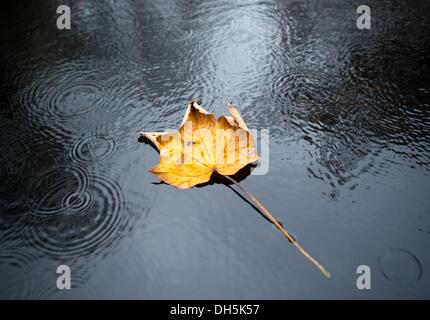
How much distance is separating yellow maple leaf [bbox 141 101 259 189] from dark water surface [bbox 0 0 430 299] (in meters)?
0.07

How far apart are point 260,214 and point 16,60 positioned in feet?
6.09

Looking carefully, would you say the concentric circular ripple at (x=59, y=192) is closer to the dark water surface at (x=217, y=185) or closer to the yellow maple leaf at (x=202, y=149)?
the dark water surface at (x=217, y=185)

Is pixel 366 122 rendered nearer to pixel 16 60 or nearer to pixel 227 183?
pixel 227 183

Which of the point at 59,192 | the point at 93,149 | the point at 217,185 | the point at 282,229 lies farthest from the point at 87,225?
the point at 282,229

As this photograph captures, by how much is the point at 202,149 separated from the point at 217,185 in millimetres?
168

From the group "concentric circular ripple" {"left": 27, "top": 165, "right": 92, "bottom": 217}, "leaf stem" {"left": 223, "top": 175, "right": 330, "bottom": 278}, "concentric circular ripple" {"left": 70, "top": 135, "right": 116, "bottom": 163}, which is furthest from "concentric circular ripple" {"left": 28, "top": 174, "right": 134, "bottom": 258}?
"leaf stem" {"left": 223, "top": 175, "right": 330, "bottom": 278}

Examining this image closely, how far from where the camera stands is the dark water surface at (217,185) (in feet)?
4.17

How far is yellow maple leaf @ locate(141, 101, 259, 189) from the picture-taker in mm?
1504

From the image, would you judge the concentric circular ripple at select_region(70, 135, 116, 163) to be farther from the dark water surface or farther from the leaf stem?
the leaf stem

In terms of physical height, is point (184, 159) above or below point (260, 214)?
above

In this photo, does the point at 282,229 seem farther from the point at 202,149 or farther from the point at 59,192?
the point at 59,192

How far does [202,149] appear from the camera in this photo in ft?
5.06
